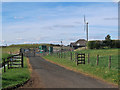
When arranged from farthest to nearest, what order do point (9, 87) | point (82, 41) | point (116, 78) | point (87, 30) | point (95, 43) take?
1. point (82, 41)
2. point (95, 43)
3. point (87, 30)
4. point (116, 78)
5. point (9, 87)

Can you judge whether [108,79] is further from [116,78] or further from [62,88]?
[62,88]

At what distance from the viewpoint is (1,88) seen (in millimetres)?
10445

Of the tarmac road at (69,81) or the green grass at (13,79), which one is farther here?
the green grass at (13,79)

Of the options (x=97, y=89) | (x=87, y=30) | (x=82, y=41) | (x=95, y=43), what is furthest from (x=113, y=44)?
(x=82, y=41)

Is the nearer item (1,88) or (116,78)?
(1,88)

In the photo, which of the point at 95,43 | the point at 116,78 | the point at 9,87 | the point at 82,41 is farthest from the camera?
the point at 82,41

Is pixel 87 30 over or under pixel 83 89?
over

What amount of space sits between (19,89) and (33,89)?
0.75 meters

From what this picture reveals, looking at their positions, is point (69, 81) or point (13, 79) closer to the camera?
point (69, 81)

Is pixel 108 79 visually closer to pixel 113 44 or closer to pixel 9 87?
pixel 9 87

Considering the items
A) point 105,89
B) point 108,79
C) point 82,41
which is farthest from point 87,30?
point 82,41

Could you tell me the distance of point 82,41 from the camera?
109625 millimetres

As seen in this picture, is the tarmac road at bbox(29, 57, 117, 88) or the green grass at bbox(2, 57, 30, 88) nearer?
the tarmac road at bbox(29, 57, 117, 88)

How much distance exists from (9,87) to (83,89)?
3739 mm
